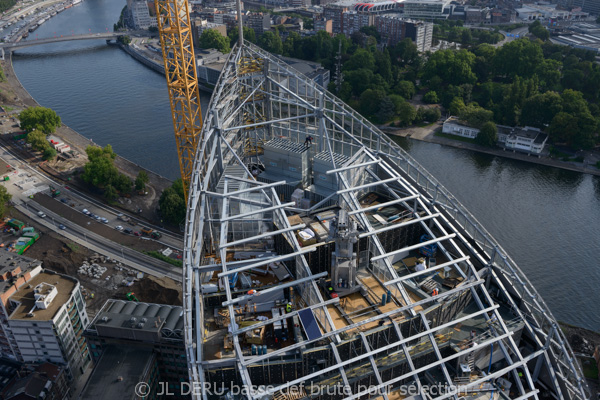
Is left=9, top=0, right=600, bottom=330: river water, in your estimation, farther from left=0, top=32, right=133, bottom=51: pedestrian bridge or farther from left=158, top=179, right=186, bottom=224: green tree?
left=158, top=179, right=186, bottom=224: green tree

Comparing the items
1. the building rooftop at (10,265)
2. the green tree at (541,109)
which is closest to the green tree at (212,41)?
the green tree at (541,109)

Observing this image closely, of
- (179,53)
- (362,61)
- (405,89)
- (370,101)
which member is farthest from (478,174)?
(179,53)

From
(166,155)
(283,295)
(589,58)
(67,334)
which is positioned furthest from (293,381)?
(589,58)

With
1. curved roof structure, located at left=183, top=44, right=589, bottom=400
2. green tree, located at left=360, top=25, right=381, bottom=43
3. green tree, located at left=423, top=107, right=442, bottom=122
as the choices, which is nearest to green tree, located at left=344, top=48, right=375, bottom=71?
green tree, located at left=423, top=107, right=442, bottom=122

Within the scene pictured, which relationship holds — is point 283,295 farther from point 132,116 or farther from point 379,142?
point 132,116

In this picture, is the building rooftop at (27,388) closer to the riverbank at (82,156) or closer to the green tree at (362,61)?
the riverbank at (82,156)

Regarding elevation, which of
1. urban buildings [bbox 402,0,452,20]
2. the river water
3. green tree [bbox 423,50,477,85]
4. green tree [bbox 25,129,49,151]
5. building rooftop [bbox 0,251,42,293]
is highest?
urban buildings [bbox 402,0,452,20]
